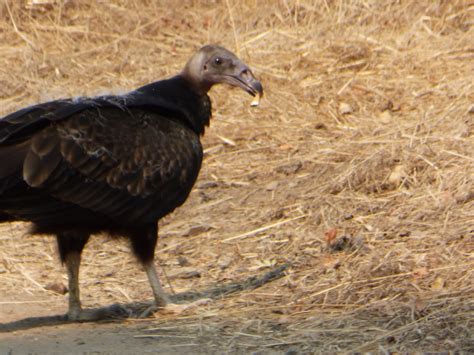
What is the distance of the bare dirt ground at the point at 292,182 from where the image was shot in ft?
18.9

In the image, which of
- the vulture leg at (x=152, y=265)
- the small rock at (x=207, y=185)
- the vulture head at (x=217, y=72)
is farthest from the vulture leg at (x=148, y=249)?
the small rock at (x=207, y=185)

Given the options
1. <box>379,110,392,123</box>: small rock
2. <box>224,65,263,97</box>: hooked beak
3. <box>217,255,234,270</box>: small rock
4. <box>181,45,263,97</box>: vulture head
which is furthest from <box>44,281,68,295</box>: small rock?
<box>379,110,392,123</box>: small rock

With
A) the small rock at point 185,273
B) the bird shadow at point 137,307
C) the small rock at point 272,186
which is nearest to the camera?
the bird shadow at point 137,307

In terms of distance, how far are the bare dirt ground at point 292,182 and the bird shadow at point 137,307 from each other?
6 cm

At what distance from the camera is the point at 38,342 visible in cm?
562

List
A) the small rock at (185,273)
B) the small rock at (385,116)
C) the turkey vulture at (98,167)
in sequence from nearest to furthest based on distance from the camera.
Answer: the turkey vulture at (98,167) < the small rock at (185,273) < the small rock at (385,116)

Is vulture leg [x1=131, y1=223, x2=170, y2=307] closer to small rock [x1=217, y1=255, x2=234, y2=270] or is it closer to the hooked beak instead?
small rock [x1=217, y1=255, x2=234, y2=270]

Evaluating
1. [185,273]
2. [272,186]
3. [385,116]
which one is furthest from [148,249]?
[385,116]

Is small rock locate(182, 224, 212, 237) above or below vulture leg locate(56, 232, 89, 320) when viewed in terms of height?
above

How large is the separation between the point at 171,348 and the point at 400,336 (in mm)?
1101

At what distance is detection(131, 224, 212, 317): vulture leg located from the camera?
605 centimetres

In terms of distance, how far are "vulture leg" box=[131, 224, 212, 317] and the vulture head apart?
105 centimetres

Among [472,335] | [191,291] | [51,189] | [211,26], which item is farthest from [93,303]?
[211,26]

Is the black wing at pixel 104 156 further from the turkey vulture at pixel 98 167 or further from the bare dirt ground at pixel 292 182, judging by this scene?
the bare dirt ground at pixel 292 182
